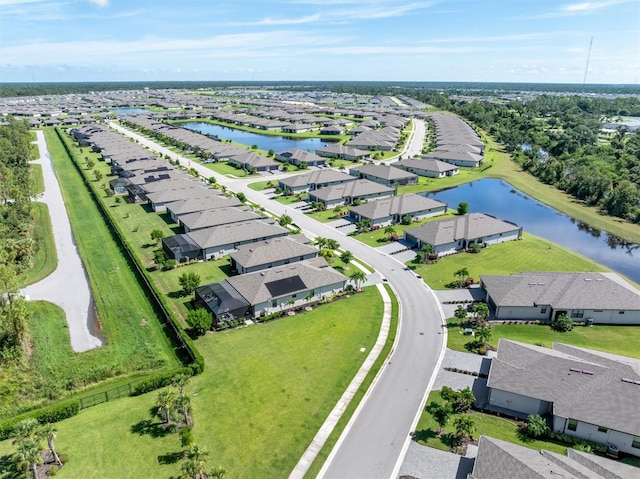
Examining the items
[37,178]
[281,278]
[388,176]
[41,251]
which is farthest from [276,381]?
[37,178]

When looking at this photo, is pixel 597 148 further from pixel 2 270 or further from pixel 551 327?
pixel 2 270

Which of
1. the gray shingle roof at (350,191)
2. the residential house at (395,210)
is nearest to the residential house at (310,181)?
the gray shingle roof at (350,191)

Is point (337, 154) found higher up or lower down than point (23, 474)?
→ higher up

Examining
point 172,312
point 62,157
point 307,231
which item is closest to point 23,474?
point 172,312

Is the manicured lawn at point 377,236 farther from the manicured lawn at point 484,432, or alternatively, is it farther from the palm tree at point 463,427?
the palm tree at point 463,427

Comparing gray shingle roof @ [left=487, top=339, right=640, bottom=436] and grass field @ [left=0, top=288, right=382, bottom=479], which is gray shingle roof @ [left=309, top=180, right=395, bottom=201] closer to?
grass field @ [left=0, top=288, right=382, bottom=479]

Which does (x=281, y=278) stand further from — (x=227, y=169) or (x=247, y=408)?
(x=227, y=169)
